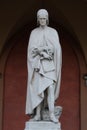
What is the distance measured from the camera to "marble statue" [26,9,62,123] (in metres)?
7.74

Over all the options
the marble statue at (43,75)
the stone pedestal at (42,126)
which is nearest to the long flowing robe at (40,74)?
the marble statue at (43,75)

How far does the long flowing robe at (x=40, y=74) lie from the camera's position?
773cm

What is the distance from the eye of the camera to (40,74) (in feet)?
25.6

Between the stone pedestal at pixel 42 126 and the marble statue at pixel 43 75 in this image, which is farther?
the marble statue at pixel 43 75

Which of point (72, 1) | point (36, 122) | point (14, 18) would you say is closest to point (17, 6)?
point (14, 18)

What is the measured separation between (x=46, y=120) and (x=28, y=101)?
1.42 ft

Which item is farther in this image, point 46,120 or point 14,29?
point 14,29

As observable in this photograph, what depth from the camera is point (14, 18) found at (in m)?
14.0

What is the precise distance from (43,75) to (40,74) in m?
0.06

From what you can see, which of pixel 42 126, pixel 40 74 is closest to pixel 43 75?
pixel 40 74

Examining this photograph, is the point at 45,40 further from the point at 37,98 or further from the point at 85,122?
the point at 85,122

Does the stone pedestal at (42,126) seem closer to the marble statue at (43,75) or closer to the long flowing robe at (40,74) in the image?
the marble statue at (43,75)

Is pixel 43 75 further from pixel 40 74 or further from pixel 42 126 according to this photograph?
pixel 42 126

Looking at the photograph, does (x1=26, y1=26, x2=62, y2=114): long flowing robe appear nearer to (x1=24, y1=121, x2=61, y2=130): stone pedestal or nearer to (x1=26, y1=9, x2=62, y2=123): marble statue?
(x1=26, y1=9, x2=62, y2=123): marble statue
